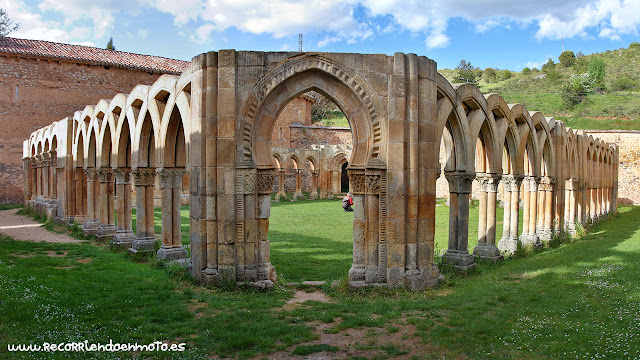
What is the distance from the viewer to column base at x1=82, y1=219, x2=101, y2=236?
15398 millimetres

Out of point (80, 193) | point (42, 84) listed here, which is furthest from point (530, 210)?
point (42, 84)

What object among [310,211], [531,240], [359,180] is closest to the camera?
[359,180]

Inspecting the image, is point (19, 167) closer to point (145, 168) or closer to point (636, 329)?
point (145, 168)

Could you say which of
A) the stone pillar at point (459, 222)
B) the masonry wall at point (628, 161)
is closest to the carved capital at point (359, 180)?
the stone pillar at point (459, 222)

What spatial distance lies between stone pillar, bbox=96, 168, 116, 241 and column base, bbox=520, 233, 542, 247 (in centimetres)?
1233

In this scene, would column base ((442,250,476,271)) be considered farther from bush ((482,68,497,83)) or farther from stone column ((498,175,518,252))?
bush ((482,68,497,83))

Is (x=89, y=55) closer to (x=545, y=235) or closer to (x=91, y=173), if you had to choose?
(x=91, y=173)

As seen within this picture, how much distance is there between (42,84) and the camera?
3241 cm

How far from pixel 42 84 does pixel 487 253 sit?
104 feet

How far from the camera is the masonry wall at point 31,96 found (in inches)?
1229

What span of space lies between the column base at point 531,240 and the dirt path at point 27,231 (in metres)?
13.5

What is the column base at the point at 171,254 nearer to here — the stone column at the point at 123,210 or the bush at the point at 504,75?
the stone column at the point at 123,210

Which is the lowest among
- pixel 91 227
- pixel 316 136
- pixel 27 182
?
pixel 91 227

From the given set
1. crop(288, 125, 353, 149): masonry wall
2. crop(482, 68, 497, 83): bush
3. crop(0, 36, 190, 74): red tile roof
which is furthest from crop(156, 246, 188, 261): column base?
crop(482, 68, 497, 83): bush
